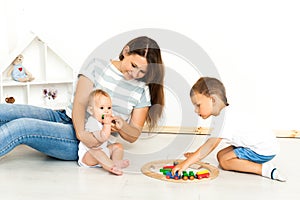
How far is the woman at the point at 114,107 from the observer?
1.43 metres

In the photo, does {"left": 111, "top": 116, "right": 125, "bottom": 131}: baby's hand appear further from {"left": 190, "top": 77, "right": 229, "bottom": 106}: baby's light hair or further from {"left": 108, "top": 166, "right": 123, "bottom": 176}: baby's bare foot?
{"left": 190, "top": 77, "right": 229, "bottom": 106}: baby's light hair

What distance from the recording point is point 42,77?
1.99 m

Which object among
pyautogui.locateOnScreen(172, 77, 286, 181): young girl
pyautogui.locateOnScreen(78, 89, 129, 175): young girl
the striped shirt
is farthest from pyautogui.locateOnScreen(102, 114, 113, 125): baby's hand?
pyautogui.locateOnScreen(172, 77, 286, 181): young girl

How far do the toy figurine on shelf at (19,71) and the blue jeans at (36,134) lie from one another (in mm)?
331

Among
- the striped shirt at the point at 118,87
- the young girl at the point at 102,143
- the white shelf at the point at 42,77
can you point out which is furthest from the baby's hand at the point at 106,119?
the white shelf at the point at 42,77

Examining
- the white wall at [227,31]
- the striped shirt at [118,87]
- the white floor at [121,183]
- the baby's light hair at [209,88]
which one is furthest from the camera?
the white wall at [227,31]

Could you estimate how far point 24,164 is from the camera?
4.95ft

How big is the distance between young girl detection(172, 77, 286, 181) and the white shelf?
30.2 inches

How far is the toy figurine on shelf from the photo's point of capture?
6.22 ft

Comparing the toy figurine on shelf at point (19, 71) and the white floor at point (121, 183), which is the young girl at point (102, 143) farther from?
the toy figurine on shelf at point (19, 71)

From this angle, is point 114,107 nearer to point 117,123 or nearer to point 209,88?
point 117,123

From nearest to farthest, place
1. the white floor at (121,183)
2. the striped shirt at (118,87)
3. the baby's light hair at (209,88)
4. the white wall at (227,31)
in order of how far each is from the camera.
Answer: the white floor at (121,183), the baby's light hair at (209,88), the striped shirt at (118,87), the white wall at (227,31)

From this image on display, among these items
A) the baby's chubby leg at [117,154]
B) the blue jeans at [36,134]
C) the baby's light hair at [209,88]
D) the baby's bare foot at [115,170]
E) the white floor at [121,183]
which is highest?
the baby's light hair at [209,88]

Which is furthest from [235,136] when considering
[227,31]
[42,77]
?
[42,77]
